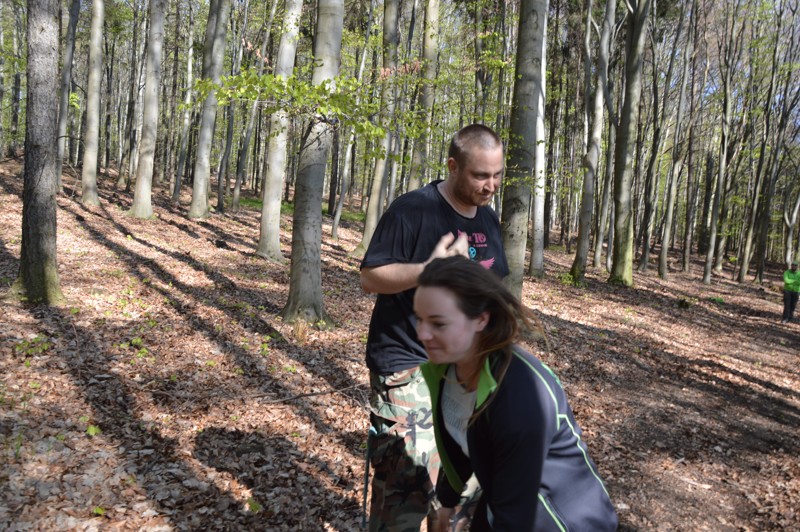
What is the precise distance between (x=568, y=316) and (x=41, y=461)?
31.9 ft

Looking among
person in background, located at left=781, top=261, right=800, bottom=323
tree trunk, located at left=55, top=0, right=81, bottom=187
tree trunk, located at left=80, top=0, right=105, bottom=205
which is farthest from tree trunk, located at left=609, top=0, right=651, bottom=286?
tree trunk, located at left=55, top=0, right=81, bottom=187

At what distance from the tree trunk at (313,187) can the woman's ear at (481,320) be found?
18.8 ft

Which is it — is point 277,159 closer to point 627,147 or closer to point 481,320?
point 481,320

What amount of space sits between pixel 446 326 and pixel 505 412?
0.95 ft

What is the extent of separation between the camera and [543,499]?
1.45 metres

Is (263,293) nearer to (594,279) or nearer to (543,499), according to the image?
(543,499)

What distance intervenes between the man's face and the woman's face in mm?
908

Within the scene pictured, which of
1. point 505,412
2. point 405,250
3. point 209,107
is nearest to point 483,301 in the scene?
point 505,412

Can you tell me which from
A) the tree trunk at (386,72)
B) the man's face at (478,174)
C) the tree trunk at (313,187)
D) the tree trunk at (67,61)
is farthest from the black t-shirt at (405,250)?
the tree trunk at (67,61)

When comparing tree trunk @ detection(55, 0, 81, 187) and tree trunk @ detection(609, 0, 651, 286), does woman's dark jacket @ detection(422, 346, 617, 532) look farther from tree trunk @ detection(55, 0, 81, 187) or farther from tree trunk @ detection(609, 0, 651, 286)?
tree trunk @ detection(55, 0, 81, 187)

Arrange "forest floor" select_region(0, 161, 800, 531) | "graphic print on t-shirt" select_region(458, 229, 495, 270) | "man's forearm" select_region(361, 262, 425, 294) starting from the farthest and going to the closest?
"forest floor" select_region(0, 161, 800, 531)
"graphic print on t-shirt" select_region(458, 229, 495, 270)
"man's forearm" select_region(361, 262, 425, 294)

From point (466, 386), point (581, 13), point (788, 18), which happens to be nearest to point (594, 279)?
point (581, 13)

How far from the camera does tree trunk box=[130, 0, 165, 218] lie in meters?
14.5

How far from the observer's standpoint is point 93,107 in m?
15.3
